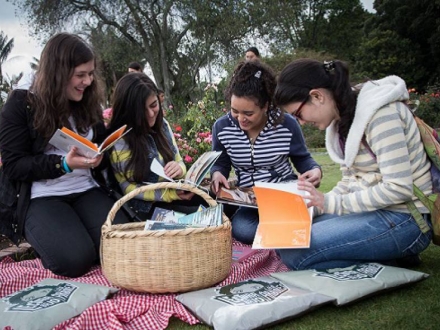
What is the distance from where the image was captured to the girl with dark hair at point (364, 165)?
6.93ft

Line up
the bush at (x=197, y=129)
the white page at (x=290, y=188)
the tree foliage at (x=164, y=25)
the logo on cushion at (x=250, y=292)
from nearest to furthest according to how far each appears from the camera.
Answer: the logo on cushion at (x=250, y=292) → the white page at (x=290, y=188) → the bush at (x=197, y=129) → the tree foliage at (x=164, y=25)

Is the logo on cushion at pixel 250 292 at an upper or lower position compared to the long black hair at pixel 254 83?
lower

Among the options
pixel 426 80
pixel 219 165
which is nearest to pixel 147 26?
pixel 426 80

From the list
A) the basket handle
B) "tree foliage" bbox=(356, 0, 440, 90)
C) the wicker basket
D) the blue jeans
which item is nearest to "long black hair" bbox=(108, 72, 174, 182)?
the basket handle

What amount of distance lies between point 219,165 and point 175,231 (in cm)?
115

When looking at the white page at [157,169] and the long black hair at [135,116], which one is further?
the long black hair at [135,116]

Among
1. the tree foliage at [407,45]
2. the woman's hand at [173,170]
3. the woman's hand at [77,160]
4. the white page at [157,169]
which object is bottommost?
the woman's hand at [173,170]

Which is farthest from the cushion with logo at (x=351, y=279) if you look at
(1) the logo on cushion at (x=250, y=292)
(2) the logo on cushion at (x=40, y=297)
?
(2) the logo on cushion at (x=40, y=297)

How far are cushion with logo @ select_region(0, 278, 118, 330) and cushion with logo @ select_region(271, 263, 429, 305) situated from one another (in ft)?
2.89

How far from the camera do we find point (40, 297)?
2143 millimetres

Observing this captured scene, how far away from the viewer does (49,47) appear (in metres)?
2.81

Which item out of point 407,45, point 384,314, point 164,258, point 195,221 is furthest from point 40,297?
point 407,45

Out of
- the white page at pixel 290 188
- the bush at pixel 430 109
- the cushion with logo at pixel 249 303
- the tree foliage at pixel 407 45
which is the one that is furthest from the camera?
the tree foliage at pixel 407 45

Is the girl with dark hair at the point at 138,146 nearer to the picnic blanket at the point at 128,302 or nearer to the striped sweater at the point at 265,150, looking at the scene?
the striped sweater at the point at 265,150
